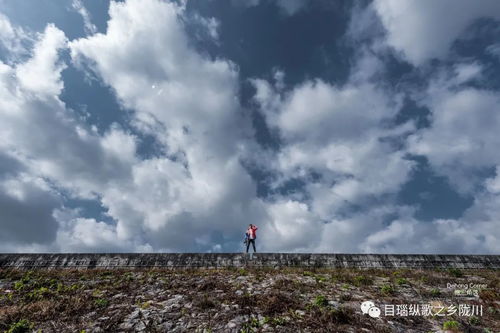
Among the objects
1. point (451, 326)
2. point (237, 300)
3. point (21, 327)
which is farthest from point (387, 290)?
point (21, 327)

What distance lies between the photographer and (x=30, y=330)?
8430mm

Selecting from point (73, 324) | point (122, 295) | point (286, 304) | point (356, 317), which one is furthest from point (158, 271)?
point (356, 317)

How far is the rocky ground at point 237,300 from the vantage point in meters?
8.46

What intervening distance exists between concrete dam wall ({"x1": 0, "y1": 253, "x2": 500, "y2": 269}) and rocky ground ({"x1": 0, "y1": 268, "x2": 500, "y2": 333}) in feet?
2.46

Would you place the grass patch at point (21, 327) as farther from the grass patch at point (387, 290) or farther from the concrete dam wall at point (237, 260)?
the grass patch at point (387, 290)

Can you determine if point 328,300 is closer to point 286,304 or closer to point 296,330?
point 286,304

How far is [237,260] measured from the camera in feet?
51.7

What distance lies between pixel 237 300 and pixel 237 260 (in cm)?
589

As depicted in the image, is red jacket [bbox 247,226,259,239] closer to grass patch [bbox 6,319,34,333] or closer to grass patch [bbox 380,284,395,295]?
grass patch [bbox 380,284,395,295]

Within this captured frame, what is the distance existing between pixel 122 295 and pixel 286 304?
6203 mm

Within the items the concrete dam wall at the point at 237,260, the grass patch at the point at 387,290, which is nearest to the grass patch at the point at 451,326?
the grass patch at the point at 387,290

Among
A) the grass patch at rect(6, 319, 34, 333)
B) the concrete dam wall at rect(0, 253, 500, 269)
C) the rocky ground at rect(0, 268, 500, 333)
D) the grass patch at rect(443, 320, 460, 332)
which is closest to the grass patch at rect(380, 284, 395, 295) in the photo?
the rocky ground at rect(0, 268, 500, 333)

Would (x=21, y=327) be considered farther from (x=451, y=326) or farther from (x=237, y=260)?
(x=451, y=326)

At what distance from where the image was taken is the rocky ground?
846cm
